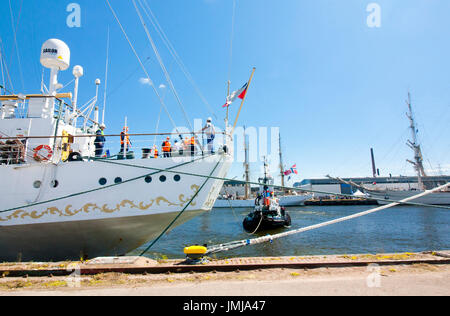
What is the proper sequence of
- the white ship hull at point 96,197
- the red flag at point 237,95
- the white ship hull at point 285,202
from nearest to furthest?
the white ship hull at point 96,197 < the red flag at point 237,95 < the white ship hull at point 285,202

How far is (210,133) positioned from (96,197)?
13.4 feet

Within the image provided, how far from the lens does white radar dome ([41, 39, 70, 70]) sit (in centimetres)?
1003

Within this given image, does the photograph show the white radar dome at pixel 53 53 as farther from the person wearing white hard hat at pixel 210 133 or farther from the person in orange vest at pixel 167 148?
the person wearing white hard hat at pixel 210 133

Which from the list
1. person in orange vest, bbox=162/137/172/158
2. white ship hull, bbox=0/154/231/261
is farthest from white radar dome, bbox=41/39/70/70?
person in orange vest, bbox=162/137/172/158

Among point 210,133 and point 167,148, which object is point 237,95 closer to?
point 210,133

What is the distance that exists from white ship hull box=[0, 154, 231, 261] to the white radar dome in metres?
5.24

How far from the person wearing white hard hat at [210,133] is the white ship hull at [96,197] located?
480 mm

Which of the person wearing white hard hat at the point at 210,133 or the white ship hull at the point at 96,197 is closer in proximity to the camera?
the white ship hull at the point at 96,197

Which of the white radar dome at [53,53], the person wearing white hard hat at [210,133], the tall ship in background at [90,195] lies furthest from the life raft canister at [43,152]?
the person wearing white hard hat at [210,133]

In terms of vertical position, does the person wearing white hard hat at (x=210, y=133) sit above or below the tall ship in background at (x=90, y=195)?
above

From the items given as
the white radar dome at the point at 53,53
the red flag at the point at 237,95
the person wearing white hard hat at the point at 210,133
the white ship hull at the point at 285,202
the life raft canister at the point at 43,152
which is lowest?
the white ship hull at the point at 285,202

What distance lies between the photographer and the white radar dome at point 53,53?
1003 cm

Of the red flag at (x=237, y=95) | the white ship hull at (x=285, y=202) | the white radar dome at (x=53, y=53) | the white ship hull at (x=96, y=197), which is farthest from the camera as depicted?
the white ship hull at (x=285, y=202)
